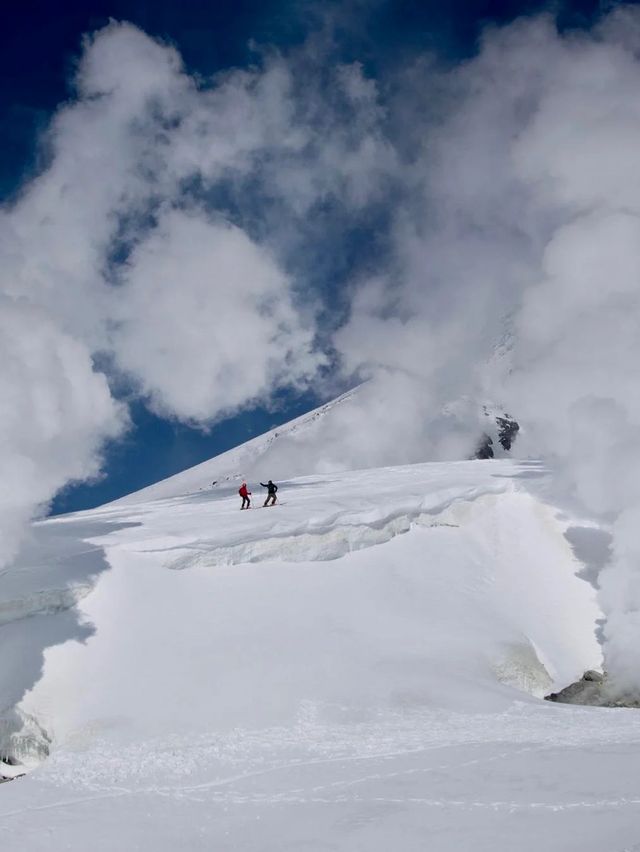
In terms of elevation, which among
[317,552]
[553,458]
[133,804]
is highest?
[553,458]

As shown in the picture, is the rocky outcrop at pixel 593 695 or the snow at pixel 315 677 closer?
the snow at pixel 315 677

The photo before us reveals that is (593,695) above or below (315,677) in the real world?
below

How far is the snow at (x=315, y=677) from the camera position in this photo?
14617 millimetres

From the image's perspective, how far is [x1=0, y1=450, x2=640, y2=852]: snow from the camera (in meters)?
14.6

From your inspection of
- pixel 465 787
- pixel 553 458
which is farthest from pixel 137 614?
pixel 553 458

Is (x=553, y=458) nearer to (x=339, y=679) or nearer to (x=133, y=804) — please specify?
(x=339, y=679)

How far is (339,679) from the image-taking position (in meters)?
25.4

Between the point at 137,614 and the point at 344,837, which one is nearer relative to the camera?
the point at 344,837

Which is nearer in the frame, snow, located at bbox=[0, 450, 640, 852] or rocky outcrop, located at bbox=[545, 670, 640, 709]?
snow, located at bbox=[0, 450, 640, 852]

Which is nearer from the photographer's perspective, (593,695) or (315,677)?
(315,677)

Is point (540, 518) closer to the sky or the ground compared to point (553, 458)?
closer to the ground

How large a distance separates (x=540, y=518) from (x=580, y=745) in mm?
25557

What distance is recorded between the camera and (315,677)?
83.7 ft

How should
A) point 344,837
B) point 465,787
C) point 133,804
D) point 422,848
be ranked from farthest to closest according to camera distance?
point 133,804
point 465,787
point 344,837
point 422,848
